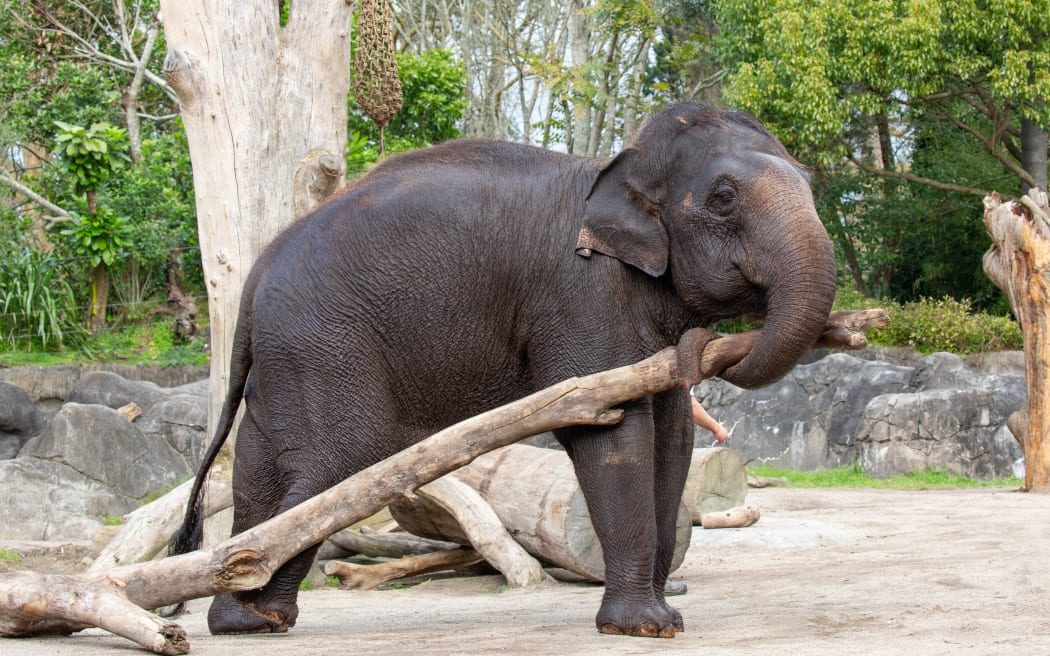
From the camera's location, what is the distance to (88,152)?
17.9 meters

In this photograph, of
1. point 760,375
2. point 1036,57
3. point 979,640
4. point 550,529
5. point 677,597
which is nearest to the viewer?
point 979,640

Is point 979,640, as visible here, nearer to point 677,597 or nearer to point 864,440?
point 677,597

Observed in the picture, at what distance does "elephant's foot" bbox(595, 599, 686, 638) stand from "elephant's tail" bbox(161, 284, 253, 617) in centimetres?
196

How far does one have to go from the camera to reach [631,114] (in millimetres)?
26109

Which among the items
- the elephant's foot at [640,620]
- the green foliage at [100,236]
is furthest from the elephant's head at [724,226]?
the green foliage at [100,236]

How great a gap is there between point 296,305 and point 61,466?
22.7 ft

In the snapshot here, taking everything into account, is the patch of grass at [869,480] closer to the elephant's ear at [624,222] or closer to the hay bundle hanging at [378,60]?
the hay bundle hanging at [378,60]

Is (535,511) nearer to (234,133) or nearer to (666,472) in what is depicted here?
(666,472)

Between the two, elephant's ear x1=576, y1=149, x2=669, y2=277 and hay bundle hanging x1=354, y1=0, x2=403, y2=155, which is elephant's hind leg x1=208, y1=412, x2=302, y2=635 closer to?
elephant's ear x1=576, y1=149, x2=669, y2=277

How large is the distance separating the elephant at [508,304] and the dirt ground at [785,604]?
46 centimetres

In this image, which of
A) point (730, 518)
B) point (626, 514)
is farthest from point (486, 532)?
point (626, 514)

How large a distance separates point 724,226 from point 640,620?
1680 mm

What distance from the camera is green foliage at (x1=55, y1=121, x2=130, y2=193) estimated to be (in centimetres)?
1783

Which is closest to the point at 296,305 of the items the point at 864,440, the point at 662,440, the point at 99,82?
the point at 662,440
